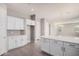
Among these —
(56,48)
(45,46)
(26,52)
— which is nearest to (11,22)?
(26,52)

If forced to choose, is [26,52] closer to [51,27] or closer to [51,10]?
[51,27]

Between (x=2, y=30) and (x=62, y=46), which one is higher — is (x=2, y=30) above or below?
above

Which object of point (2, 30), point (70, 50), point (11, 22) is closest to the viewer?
point (70, 50)

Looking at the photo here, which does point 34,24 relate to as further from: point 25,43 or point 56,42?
point 56,42

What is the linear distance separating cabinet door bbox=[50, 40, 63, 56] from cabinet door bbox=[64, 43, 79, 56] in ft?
0.74

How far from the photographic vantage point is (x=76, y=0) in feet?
7.95

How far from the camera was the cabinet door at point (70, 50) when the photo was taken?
2455mm

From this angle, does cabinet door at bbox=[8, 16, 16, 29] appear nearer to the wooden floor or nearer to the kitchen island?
the wooden floor

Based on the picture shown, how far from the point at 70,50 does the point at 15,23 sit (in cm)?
288

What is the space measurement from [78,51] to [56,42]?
2.75 feet

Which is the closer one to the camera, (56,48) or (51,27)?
(56,48)

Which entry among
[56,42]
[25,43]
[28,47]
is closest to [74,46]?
[56,42]

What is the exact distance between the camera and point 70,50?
2.55 m

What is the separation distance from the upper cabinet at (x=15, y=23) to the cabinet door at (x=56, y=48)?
6.21 ft
